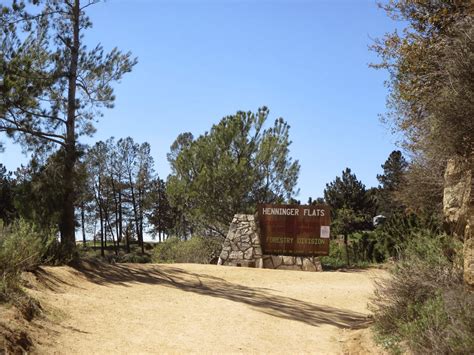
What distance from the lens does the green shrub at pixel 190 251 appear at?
80.6ft

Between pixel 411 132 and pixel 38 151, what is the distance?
10760mm

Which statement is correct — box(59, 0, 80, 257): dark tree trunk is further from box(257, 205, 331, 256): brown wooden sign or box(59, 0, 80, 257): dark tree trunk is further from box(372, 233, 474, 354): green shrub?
box(372, 233, 474, 354): green shrub

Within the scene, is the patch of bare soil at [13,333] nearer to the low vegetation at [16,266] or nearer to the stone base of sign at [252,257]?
the low vegetation at [16,266]

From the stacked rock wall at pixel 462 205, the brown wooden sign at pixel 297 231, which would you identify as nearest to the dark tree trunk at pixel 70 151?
the brown wooden sign at pixel 297 231

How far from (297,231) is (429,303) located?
13.6 meters

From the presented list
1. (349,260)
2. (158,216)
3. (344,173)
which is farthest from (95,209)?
(349,260)

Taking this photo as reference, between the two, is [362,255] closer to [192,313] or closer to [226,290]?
[226,290]

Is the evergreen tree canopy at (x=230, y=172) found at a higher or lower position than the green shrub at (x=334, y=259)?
higher

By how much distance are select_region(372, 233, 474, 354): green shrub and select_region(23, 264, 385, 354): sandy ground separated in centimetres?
59

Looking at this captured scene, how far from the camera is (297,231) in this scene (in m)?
19.9

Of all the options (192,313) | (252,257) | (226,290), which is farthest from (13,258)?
(252,257)

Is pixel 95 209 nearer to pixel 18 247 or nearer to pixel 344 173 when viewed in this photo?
pixel 344 173

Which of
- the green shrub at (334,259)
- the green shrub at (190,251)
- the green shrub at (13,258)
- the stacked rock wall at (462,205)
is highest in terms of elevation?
the stacked rock wall at (462,205)

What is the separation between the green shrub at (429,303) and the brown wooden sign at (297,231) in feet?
35.8
